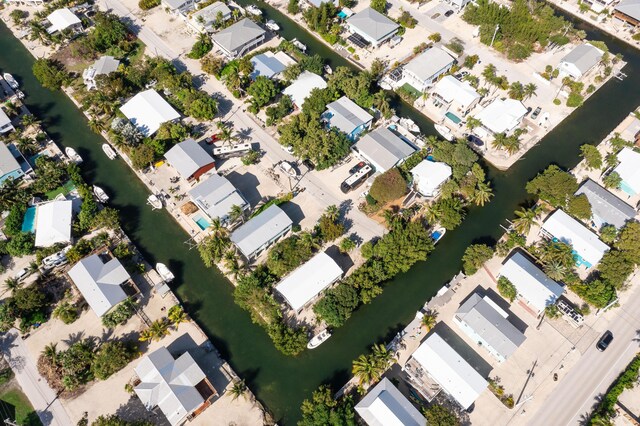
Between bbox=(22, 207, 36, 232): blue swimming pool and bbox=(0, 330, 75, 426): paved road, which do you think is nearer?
bbox=(0, 330, 75, 426): paved road

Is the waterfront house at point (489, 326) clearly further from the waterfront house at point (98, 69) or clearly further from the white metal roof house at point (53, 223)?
the waterfront house at point (98, 69)

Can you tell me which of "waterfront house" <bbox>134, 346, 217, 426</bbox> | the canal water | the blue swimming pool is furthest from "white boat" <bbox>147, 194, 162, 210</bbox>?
"waterfront house" <bbox>134, 346, 217, 426</bbox>

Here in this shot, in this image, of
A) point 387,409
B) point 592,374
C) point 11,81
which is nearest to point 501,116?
point 592,374

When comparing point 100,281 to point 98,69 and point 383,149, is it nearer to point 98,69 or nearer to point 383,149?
point 98,69

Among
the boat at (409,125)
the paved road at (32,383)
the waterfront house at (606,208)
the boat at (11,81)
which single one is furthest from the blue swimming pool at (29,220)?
the waterfront house at (606,208)

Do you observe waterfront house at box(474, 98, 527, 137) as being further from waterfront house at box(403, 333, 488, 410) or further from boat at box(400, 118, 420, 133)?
waterfront house at box(403, 333, 488, 410)

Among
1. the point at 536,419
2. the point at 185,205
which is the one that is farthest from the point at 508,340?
the point at 185,205

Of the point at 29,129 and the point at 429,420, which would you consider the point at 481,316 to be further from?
the point at 29,129
